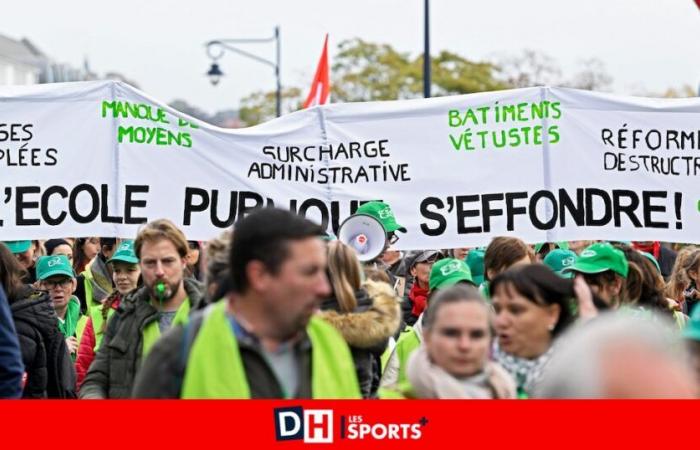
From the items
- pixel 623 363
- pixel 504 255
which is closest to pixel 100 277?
pixel 504 255

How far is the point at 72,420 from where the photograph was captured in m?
3.60

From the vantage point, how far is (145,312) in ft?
16.8

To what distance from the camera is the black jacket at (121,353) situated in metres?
4.97

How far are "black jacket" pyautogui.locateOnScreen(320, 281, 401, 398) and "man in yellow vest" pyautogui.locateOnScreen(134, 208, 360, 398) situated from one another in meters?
1.61

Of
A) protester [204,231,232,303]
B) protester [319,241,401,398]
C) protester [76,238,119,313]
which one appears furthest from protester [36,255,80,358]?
protester [204,231,232,303]

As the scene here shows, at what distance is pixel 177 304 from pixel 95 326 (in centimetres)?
100

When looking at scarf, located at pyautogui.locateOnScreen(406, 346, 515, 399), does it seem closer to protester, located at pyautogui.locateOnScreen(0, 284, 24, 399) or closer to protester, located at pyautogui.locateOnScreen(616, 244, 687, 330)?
protester, located at pyautogui.locateOnScreen(0, 284, 24, 399)

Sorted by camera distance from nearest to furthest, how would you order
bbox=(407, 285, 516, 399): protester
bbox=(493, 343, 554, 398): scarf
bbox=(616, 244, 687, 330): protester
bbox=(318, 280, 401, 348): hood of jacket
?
bbox=(407, 285, 516, 399): protester
bbox=(493, 343, 554, 398): scarf
bbox=(318, 280, 401, 348): hood of jacket
bbox=(616, 244, 687, 330): protester

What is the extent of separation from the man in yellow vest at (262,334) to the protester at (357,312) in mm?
1666

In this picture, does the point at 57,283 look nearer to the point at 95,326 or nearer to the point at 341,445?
the point at 95,326

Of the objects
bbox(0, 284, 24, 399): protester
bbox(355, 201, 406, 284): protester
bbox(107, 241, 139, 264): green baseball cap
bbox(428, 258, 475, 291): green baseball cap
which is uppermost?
bbox(355, 201, 406, 284): protester

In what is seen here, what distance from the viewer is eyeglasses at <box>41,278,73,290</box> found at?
7547 millimetres

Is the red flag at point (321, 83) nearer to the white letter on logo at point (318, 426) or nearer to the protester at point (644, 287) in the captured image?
the protester at point (644, 287)

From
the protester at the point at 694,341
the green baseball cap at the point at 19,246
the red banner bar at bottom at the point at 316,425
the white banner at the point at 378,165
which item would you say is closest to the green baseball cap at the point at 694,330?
the protester at the point at 694,341
